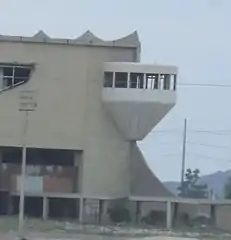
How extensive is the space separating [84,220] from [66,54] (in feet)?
34.4

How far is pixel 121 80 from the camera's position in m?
53.2

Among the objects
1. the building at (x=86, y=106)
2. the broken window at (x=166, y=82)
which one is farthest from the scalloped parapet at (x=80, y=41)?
the broken window at (x=166, y=82)

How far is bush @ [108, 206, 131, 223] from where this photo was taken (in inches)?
2142

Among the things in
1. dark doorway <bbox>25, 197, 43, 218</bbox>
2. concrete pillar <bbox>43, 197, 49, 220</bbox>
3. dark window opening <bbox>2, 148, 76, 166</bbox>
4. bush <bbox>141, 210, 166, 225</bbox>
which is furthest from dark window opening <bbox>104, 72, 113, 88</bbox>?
bush <bbox>141, 210, 166, 225</bbox>

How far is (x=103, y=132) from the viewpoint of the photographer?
53.7 m

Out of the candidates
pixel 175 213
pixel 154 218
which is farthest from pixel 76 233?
pixel 175 213

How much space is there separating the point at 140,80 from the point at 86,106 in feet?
12.4

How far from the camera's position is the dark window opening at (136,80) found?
5272 cm

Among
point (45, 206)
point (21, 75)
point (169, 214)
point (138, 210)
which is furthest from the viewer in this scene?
point (138, 210)

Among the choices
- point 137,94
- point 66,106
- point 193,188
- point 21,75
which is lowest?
point 193,188

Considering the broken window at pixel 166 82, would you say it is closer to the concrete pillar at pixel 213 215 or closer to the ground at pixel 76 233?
the concrete pillar at pixel 213 215

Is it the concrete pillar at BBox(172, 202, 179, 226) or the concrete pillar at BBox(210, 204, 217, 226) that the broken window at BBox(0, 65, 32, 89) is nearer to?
the concrete pillar at BBox(172, 202, 179, 226)

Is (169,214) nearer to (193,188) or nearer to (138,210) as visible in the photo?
(138,210)

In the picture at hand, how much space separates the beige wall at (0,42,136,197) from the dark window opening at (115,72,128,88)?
1.07 metres
